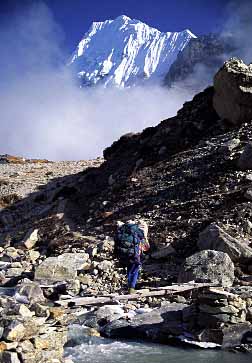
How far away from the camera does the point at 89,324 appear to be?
1352 cm

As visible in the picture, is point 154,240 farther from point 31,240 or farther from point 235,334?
point 235,334

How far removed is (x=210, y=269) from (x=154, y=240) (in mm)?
5512

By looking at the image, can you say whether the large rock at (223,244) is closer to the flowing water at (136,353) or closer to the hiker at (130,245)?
the hiker at (130,245)

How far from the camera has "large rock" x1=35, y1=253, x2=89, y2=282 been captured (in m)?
18.6

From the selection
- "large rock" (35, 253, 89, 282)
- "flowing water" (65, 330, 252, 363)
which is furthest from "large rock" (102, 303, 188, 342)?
"large rock" (35, 253, 89, 282)

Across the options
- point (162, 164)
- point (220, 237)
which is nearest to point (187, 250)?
point (220, 237)

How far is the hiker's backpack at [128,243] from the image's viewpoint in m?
15.9

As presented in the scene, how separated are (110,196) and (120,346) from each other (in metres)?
17.9

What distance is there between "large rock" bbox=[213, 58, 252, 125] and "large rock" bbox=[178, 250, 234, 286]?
15.8 m

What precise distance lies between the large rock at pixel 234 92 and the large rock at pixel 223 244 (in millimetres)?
13423

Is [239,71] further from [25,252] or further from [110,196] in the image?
[25,252]

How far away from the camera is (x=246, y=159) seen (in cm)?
2461

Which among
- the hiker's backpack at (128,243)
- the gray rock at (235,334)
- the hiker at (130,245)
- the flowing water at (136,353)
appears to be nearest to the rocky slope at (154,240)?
the gray rock at (235,334)

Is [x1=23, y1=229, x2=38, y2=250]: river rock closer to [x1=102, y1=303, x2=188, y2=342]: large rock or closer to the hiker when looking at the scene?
the hiker
